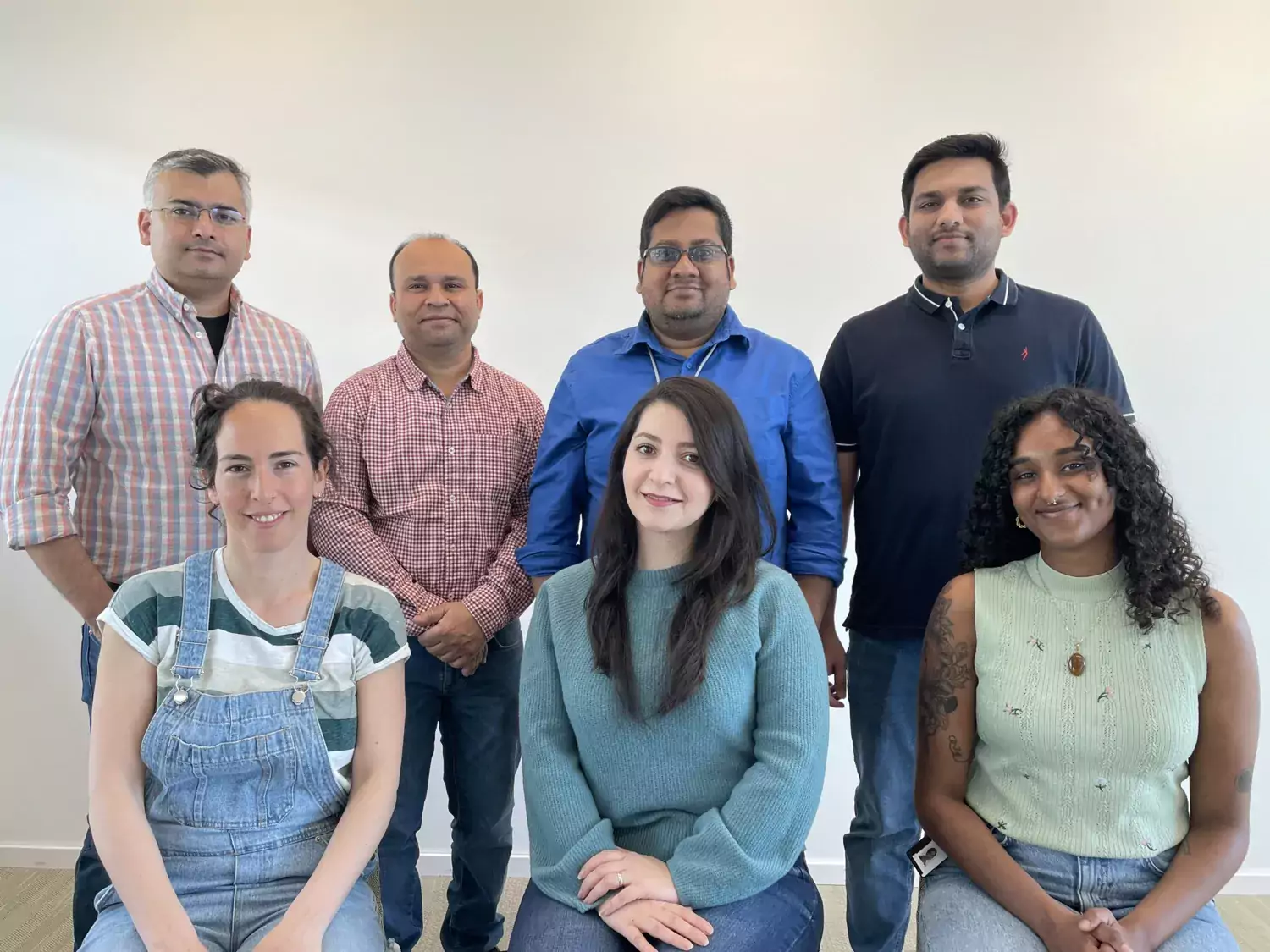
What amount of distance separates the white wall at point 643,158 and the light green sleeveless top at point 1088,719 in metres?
1.66

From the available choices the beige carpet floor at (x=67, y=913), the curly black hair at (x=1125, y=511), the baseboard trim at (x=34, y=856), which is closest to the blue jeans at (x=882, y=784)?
the beige carpet floor at (x=67, y=913)

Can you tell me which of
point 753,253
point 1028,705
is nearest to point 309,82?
point 753,253

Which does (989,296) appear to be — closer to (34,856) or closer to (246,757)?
(246,757)

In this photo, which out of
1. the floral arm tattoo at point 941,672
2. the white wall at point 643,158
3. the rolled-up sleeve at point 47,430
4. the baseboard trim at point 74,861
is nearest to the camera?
the floral arm tattoo at point 941,672

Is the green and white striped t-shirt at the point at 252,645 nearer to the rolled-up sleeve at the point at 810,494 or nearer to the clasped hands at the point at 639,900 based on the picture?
the clasped hands at the point at 639,900

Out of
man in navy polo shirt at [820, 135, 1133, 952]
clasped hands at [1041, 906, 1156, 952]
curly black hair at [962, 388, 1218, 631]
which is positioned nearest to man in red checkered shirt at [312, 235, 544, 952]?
man in navy polo shirt at [820, 135, 1133, 952]

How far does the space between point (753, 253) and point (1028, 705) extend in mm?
1944

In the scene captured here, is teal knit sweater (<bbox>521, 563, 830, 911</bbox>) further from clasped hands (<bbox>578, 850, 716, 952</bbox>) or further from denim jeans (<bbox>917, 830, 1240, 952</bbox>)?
denim jeans (<bbox>917, 830, 1240, 952</bbox>)

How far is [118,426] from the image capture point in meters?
2.05

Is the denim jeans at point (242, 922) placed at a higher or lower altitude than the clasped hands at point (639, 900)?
lower

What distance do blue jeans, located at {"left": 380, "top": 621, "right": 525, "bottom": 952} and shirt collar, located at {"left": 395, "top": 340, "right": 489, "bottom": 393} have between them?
0.66m

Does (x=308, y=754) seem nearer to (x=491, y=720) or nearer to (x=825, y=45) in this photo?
(x=491, y=720)

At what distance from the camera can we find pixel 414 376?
2.25 metres

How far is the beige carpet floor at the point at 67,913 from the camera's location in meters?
2.59
